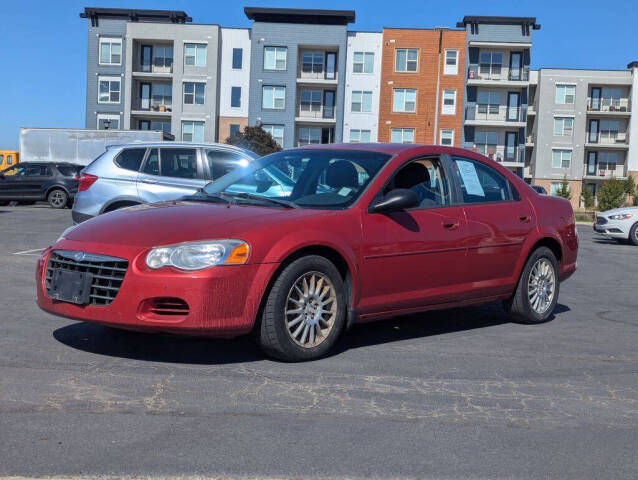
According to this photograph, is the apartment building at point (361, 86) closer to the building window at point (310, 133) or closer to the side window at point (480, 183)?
the building window at point (310, 133)

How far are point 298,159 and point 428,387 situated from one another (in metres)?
2.51

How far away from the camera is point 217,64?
198ft

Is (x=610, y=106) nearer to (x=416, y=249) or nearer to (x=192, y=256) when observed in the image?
(x=416, y=249)

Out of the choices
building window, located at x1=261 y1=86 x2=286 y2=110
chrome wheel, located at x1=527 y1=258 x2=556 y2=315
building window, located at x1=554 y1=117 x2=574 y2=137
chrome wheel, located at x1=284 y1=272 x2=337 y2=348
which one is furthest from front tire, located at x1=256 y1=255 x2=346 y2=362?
building window, located at x1=554 y1=117 x2=574 y2=137

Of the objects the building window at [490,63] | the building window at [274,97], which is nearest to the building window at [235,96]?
the building window at [274,97]

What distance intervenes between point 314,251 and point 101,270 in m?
1.45

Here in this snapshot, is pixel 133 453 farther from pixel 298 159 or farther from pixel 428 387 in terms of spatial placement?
pixel 298 159

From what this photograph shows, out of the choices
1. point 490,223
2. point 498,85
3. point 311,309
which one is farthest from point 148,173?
point 498,85

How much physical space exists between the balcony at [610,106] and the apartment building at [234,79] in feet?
93.3

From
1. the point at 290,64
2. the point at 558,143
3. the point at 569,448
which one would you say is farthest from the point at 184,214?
the point at 558,143

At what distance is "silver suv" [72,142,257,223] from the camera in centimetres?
1207

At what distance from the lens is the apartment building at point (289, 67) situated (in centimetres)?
5944

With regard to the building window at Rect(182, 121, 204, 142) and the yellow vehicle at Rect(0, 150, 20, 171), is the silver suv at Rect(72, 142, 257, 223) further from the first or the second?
the building window at Rect(182, 121, 204, 142)

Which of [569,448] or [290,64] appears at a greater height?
[290,64]
